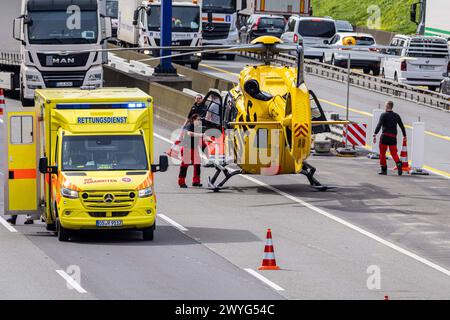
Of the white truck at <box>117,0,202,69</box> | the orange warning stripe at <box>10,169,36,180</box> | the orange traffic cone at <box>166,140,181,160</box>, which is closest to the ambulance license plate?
the orange warning stripe at <box>10,169,36,180</box>

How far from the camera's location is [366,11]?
8925 centimetres

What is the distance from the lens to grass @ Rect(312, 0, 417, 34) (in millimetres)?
83688

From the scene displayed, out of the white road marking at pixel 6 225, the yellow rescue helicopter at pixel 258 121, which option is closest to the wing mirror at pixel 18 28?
the yellow rescue helicopter at pixel 258 121

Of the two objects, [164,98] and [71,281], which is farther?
[164,98]

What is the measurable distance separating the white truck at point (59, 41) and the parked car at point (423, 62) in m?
13.9

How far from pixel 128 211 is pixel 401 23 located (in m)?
62.9

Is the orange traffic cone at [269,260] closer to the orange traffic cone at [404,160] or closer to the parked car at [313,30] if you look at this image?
the orange traffic cone at [404,160]

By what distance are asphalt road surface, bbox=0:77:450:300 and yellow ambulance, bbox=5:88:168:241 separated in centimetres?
50

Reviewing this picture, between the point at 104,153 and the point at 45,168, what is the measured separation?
1096 mm

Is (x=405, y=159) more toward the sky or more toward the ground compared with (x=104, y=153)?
more toward the ground

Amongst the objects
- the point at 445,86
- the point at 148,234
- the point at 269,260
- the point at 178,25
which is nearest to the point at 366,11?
the point at 178,25

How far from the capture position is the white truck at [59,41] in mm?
40312

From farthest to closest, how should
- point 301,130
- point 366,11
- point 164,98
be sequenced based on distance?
1. point 366,11
2. point 164,98
3. point 301,130

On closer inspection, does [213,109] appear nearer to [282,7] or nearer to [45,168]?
[45,168]
